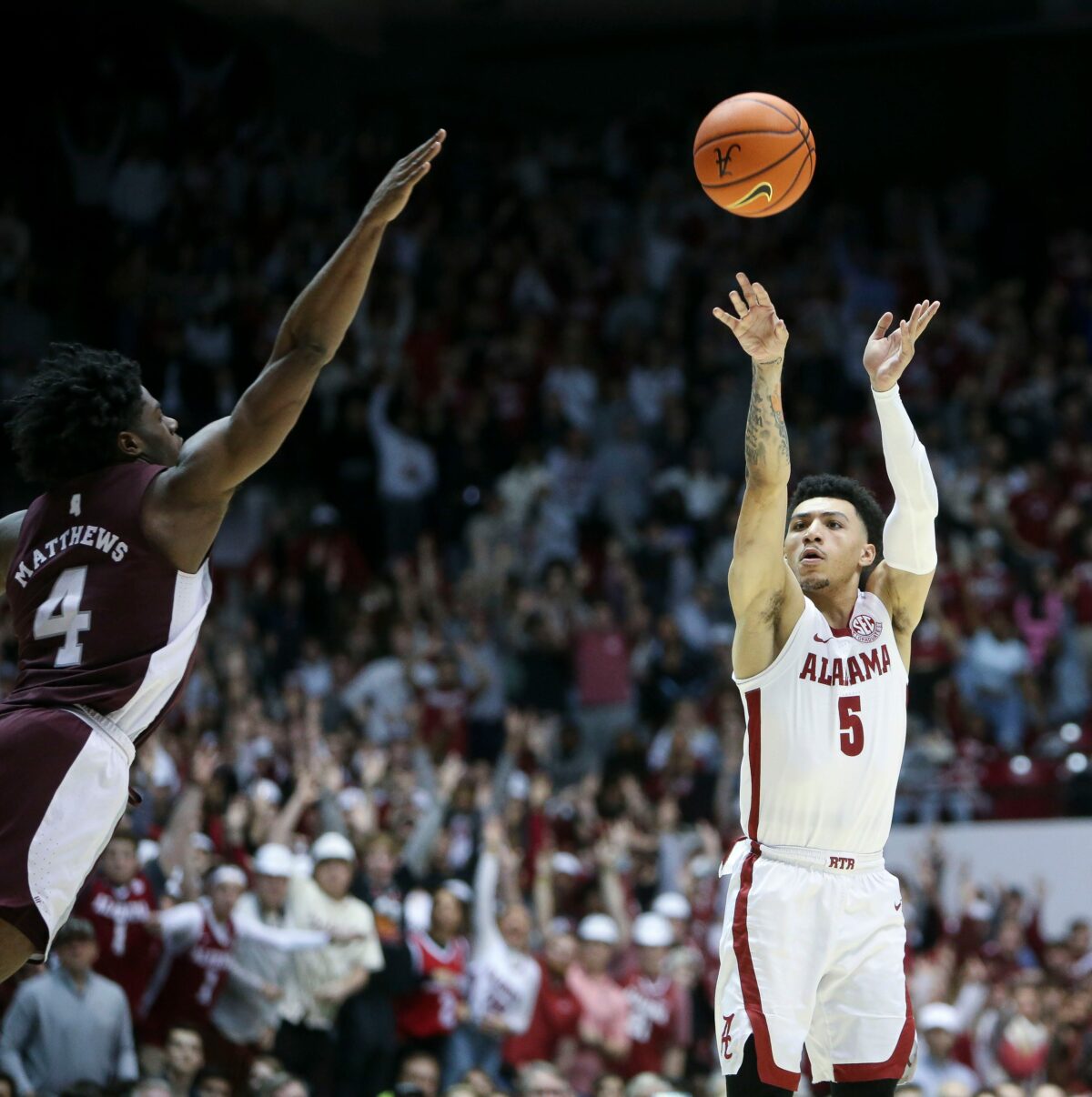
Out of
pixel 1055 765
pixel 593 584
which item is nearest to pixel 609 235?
pixel 593 584

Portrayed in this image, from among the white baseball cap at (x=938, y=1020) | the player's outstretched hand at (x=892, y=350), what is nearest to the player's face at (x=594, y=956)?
the white baseball cap at (x=938, y=1020)

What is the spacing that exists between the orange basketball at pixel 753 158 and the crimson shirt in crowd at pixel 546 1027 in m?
6.39

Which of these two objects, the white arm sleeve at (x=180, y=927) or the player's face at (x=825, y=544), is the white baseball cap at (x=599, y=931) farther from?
the player's face at (x=825, y=544)

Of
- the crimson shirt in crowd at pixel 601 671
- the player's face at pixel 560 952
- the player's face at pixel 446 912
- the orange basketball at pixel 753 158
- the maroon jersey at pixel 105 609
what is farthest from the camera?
the crimson shirt in crowd at pixel 601 671

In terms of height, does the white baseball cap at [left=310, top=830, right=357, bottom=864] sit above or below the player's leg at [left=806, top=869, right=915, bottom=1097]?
below

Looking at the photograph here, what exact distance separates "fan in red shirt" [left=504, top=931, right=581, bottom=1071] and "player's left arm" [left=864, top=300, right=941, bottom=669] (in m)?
5.99

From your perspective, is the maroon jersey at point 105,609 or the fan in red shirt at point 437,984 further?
the fan in red shirt at point 437,984

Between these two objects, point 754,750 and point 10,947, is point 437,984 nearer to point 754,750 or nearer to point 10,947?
point 754,750

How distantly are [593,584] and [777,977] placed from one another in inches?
440

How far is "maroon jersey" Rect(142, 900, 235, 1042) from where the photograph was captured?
989 cm

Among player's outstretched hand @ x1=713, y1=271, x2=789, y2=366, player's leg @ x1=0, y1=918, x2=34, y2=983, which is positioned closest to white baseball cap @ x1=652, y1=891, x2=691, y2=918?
player's outstretched hand @ x1=713, y1=271, x2=789, y2=366

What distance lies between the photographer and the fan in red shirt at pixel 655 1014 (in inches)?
450

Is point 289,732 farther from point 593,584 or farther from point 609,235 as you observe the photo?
point 609,235

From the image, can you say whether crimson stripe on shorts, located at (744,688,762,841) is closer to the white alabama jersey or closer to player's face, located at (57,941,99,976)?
the white alabama jersey
